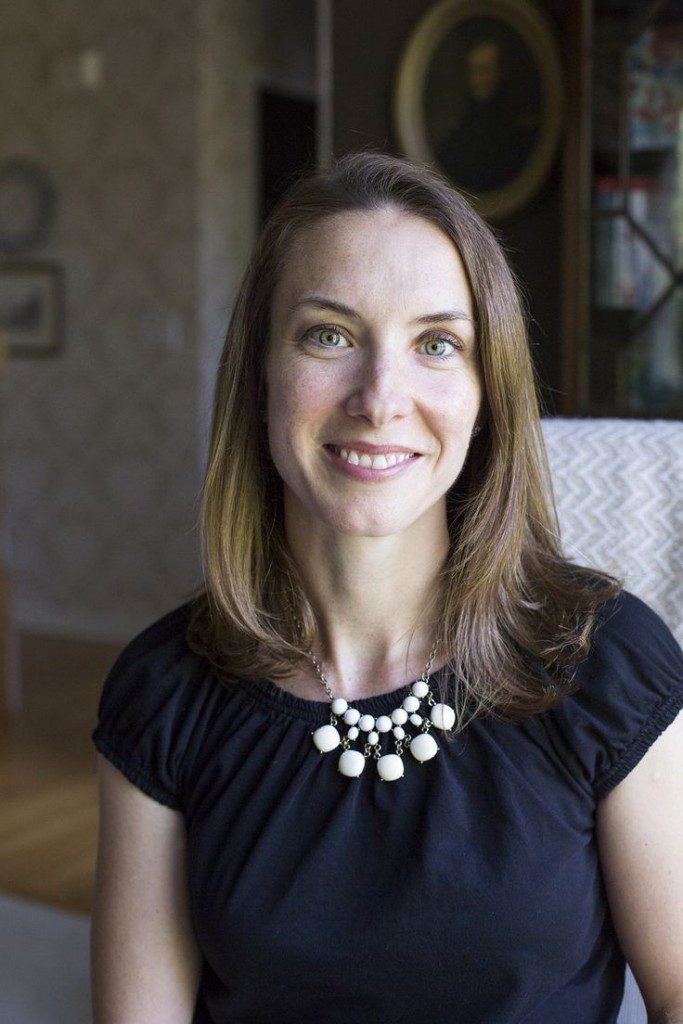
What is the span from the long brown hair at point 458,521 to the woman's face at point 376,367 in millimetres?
29

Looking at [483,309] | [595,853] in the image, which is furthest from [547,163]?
[595,853]

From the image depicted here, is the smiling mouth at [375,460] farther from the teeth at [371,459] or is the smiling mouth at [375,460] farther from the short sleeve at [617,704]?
the short sleeve at [617,704]

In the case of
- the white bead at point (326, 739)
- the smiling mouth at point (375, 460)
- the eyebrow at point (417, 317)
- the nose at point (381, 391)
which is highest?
the eyebrow at point (417, 317)

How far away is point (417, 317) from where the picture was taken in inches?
40.8

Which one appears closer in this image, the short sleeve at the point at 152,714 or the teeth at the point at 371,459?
the teeth at the point at 371,459

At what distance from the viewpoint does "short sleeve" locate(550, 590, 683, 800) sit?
1013 millimetres

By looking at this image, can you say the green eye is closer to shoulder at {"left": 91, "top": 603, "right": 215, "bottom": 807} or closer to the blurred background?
shoulder at {"left": 91, "top": 603, "right": 215, "bottom": 807}

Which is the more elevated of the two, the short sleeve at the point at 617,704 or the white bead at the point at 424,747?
the short sleeve at the point at 617,704

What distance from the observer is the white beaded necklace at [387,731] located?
1.06m

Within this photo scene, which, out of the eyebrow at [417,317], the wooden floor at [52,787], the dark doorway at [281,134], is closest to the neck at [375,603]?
the eyebrow at [417,317]

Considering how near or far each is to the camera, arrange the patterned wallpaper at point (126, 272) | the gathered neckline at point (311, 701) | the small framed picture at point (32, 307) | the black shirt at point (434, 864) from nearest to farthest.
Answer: the black shirt at point (434, 864)
the gathered neckline at point (311, 701)
the patterned wallpaper at point (126, 272)
the small framed picture at point (32, 307)

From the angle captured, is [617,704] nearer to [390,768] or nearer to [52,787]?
[390,768]

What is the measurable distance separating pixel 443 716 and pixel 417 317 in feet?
1.25

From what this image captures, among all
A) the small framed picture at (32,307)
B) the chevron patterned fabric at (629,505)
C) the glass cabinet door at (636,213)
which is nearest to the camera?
the chevron patterned fabric at (629,505)
